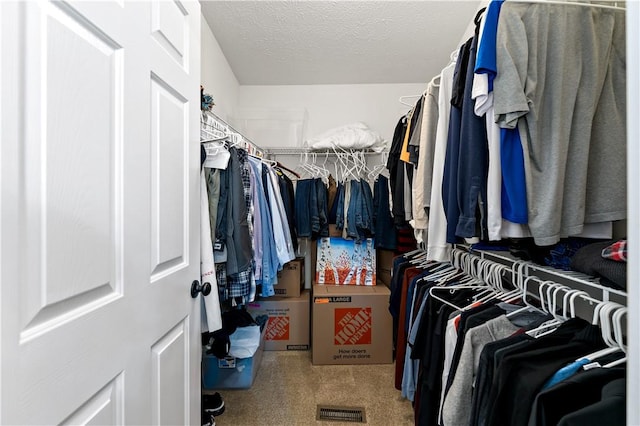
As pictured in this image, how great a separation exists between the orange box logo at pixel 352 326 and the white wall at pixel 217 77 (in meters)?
1.89

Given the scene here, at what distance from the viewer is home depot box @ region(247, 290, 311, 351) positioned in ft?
7.55

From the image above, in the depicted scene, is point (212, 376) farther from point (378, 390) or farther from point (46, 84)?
point (46, 84)

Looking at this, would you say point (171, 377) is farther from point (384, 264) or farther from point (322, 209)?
point (384, 264)

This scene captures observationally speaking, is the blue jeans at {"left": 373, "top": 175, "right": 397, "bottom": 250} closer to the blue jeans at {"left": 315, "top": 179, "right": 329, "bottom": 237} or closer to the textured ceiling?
the blue jeans at {"left": 315, "top": 179, "right": 329, "bottom": 237}

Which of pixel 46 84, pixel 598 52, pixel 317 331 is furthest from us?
pixel 317 331

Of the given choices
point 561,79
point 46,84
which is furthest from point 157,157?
point 561,79

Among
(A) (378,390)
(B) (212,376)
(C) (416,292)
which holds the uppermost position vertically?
(C) (416,292)

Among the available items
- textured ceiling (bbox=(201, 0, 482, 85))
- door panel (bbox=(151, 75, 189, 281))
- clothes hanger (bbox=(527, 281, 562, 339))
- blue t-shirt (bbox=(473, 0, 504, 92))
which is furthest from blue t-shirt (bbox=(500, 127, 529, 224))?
textured ceiling (bbox=(201, 0, 482, 85))

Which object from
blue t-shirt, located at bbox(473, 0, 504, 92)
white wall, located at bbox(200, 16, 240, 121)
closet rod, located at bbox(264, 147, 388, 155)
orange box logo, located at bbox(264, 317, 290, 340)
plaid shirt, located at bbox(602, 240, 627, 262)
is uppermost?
white wall, located at bbox(200, 16, 240, 121)

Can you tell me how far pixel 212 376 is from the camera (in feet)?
5.87

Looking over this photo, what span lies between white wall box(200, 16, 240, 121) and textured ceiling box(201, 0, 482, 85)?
2.6 inches

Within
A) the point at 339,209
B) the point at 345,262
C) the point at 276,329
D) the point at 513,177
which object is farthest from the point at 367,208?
the point at 513,177

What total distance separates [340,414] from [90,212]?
1717 millimetres

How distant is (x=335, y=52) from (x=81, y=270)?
2275mm
